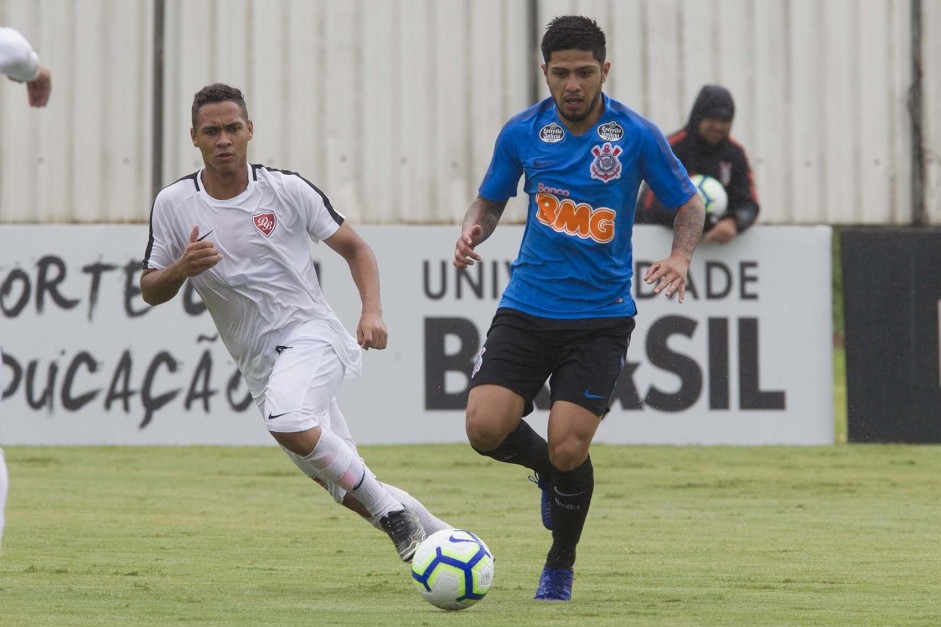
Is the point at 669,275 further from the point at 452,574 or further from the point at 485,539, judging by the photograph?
the point at 485,539

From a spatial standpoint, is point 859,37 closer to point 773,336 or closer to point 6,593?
point 773,336

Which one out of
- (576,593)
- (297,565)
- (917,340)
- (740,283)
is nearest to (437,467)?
(740,283)

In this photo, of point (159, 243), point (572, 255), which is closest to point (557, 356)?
point (572, 255)

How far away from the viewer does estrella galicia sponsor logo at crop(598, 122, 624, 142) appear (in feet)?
22.5

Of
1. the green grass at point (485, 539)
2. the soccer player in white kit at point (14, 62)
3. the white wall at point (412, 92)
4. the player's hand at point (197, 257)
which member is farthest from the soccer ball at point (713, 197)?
the soccer player in white kit at point (14, 62)

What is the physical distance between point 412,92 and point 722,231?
14.0 feet

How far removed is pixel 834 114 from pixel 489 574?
37.2 ft

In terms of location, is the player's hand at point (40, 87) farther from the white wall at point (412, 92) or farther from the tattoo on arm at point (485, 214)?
the white wall at point (412, 92)

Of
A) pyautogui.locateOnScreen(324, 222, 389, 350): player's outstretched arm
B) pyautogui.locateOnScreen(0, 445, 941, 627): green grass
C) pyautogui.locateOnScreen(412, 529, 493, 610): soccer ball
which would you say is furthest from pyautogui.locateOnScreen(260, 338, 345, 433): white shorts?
pyautogui.locateOnScreen(412, 529, 493, 610): soccer ball

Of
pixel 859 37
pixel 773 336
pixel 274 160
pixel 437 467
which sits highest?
pixel 859 37

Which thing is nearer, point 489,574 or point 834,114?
point 489,574

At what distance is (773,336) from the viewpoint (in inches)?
541

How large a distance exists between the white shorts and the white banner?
6.52 meters

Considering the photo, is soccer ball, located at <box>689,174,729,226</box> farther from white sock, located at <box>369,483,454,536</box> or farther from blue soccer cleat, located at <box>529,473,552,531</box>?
white sock, located at <box>369,483,454,536</box>
